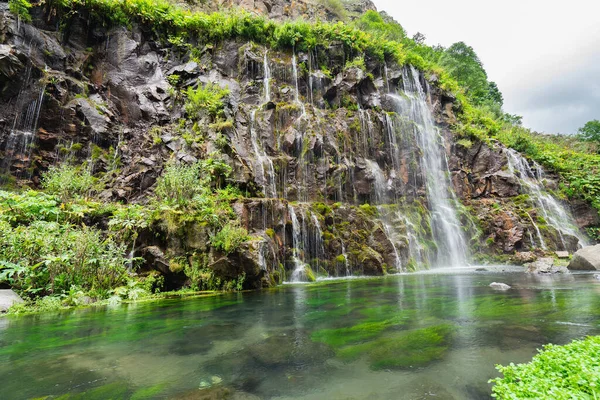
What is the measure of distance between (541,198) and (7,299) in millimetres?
26591

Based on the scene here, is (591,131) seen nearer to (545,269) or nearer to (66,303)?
(545,269)

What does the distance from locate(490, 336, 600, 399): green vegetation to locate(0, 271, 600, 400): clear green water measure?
0.49 meters

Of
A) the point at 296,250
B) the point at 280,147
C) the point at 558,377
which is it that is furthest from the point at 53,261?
the point at 280,147

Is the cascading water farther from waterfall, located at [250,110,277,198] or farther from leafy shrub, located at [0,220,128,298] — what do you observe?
leafy shrub, located at [0,220,128,298]

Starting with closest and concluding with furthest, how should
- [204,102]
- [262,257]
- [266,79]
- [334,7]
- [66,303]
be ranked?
[66,303], [262,257], [204,102], [266,79], [334,7]

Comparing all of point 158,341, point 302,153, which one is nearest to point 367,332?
point 158,341

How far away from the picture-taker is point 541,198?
2064cm

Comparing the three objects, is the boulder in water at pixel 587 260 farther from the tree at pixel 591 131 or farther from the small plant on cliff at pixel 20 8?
the small plant on cliff at pixel 20 8

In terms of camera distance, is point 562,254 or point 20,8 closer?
point 20,8

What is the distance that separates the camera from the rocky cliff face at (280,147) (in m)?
13.5

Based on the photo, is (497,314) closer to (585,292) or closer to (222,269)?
(585,292)

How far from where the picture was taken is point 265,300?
781 cm

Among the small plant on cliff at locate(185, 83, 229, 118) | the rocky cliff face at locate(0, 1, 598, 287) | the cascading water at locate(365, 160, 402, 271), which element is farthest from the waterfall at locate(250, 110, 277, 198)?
the cascading water at locate(365, 160, 402, 271)

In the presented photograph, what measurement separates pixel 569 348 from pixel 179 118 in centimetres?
1794
